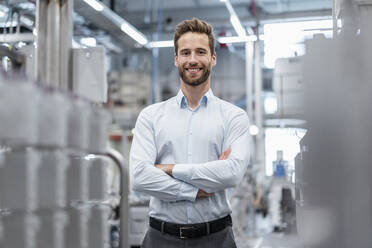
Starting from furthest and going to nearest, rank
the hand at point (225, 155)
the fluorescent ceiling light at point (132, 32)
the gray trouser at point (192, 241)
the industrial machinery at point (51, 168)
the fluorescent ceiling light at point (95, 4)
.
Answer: the fluorescent ceiling light at point (132, 32)
the fluorescent ceiling light at point (95, 4)
the hand at point (225, 155)
the gray trouser at point (192, 241)
the industrial machinery at point (51, 168)

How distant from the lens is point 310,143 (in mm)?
1617

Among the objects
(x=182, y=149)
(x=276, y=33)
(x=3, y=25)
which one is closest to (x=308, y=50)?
(x=276, y=33)

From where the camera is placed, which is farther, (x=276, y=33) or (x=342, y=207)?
(x=276, y=33)

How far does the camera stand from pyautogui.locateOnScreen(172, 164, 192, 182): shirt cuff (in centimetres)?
176

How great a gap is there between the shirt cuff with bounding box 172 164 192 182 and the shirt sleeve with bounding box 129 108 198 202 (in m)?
0.02

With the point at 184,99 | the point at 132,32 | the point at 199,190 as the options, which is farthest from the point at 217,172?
the point at 132,32

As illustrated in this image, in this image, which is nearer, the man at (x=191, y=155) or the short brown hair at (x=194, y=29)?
the man at (x=191, y=155)

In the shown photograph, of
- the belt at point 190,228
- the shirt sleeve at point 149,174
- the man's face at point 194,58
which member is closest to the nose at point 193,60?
the man's face at point 194,58

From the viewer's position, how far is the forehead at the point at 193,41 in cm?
188

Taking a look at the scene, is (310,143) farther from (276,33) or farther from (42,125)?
(42,125)

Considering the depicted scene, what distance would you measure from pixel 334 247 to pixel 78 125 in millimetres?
1004

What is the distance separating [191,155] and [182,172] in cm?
11

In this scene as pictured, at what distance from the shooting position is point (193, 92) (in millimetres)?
1946

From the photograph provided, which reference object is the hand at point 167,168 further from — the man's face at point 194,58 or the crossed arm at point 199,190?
the man's face at point 194,58
